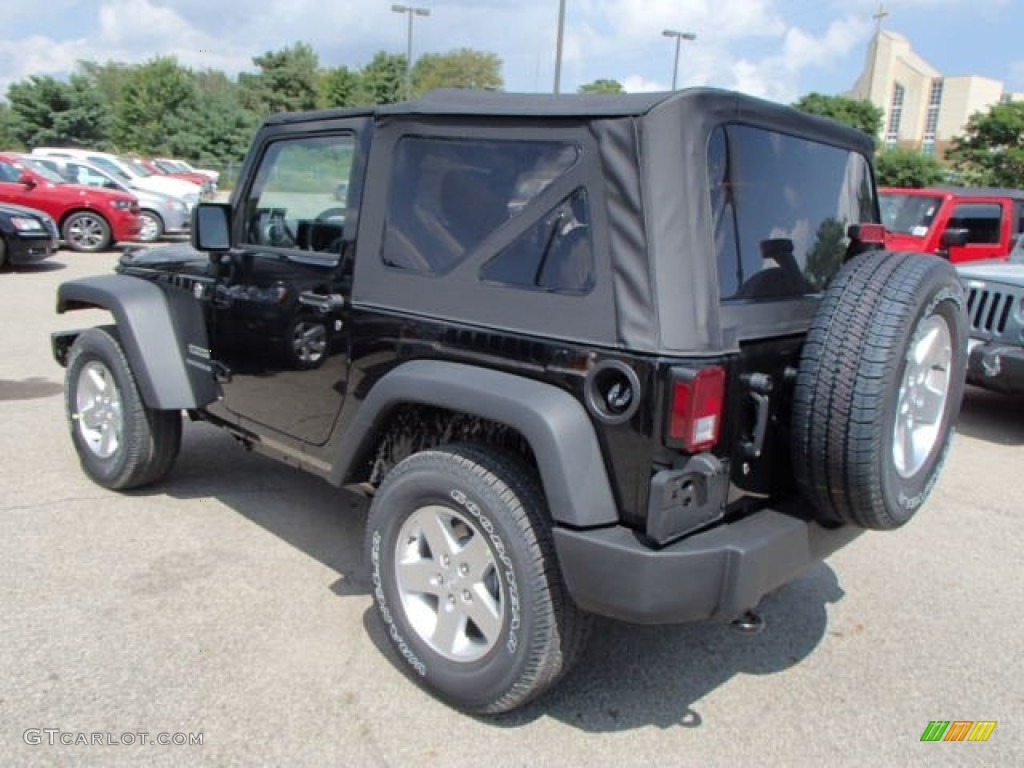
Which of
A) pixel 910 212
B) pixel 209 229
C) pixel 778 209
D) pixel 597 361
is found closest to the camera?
pixel 597 361

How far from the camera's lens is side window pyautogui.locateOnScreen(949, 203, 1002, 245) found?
32.0ft

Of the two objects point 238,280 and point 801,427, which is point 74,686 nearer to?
point 238,280

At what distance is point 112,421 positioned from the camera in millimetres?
4309

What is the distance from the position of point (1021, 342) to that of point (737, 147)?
4.63 metres

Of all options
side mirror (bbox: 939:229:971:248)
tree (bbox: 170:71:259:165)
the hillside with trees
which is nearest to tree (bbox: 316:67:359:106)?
the hillside with trees

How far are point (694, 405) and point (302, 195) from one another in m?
2.08

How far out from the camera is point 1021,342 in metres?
6.06

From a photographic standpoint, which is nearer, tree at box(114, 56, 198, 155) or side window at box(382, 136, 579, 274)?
side window at box(382, 136, 579, 274)

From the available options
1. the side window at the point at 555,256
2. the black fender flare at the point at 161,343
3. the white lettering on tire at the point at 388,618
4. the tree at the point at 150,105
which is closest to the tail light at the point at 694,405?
the side window at the point at 555,256

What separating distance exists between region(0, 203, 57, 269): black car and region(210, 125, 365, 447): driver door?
1015 centimetres

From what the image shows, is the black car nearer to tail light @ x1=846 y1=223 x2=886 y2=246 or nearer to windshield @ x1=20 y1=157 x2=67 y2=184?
windshield @ x1=20 y1=157 x2=67 y2=184

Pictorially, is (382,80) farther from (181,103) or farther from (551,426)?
(551,426)

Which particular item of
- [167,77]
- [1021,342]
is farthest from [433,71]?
[1021,342]

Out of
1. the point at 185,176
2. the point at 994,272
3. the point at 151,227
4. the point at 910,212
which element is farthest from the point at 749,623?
the point at 185,176
